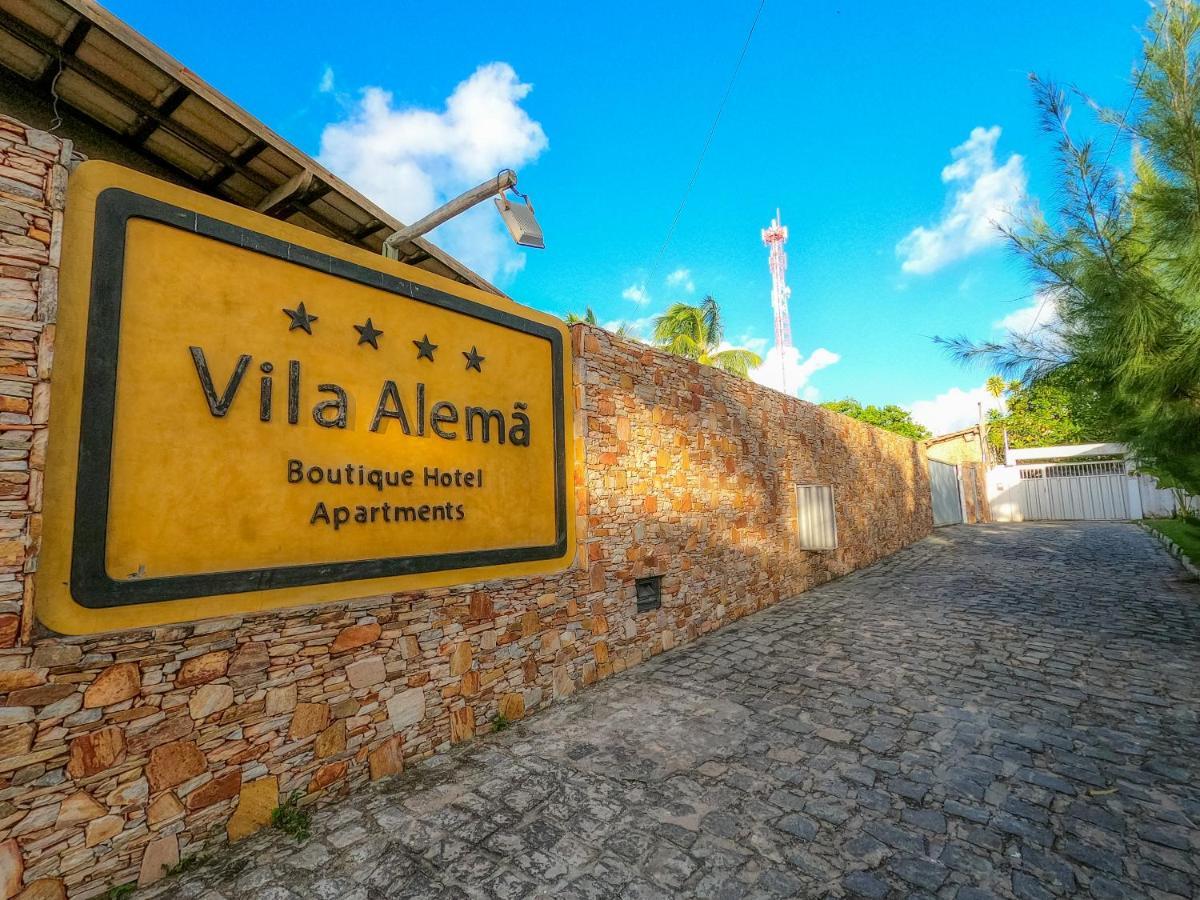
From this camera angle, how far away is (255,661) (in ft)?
9.50

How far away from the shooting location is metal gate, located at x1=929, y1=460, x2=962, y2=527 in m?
17.7

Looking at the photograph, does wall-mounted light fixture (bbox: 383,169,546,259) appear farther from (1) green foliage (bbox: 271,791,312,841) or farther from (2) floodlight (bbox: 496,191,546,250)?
(1) green foliage (bbox: 271,791,312,841)

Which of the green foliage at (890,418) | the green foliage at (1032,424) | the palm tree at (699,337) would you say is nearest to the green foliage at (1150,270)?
the palm tree at (699,337)

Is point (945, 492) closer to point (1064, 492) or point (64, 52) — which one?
point (1064, 492)

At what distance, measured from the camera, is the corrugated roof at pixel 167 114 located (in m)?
2.95

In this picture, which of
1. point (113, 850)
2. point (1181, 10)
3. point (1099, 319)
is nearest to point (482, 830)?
point (113, 850)

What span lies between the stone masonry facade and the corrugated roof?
111 centimetres

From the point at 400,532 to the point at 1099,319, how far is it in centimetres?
679

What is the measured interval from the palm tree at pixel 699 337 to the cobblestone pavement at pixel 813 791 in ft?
45.2

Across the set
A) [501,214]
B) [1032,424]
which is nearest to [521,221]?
[501,214]

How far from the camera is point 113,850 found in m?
2.38

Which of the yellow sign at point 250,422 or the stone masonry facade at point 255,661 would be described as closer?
the stone masonry facade at point 255,661

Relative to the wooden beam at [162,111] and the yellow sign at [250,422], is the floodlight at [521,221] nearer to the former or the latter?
the yellow sign at [250,422]

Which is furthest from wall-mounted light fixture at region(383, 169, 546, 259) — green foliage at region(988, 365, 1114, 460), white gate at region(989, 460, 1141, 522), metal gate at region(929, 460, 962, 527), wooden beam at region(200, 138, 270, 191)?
green foliage at region(988, 365, 1114, 460)
